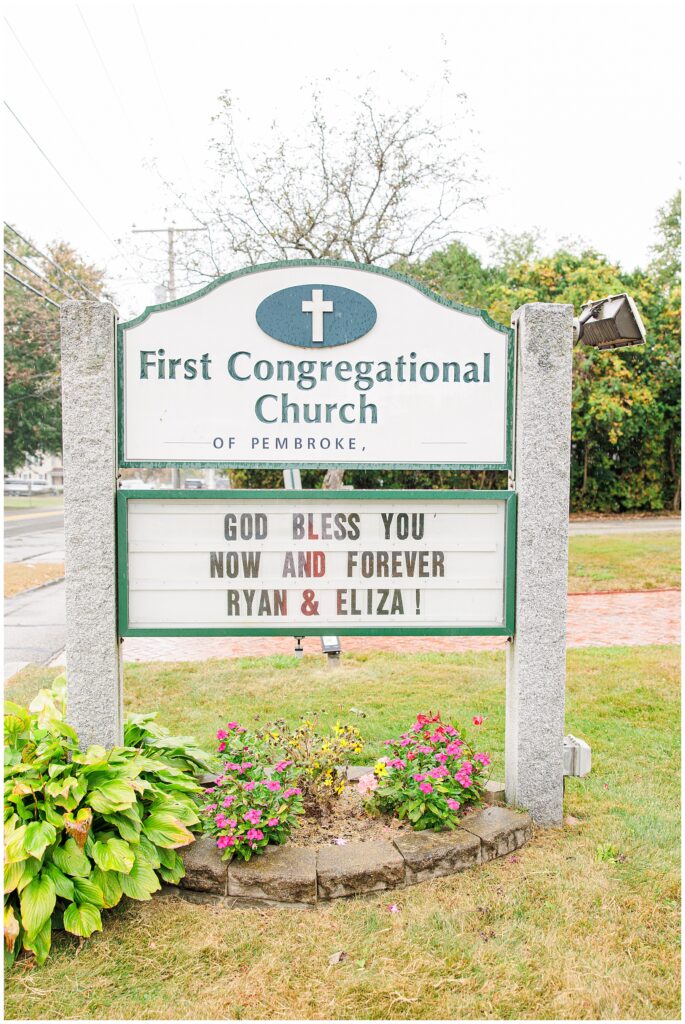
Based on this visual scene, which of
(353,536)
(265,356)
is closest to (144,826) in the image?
(353,536)

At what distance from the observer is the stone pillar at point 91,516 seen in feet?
12.5

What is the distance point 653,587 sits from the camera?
42.1 ft

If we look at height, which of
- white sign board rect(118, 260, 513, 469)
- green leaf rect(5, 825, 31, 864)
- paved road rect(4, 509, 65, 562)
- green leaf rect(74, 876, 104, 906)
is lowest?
paved road rect(4, 509, 65, 562)

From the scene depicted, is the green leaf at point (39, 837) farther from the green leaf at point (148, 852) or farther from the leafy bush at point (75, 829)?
the green leaf at point (148, 852)

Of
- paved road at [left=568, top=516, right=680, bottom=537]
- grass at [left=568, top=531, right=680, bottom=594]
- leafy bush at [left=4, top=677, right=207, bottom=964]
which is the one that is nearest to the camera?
leafy bush at [left=4, top=677, right=207, bottom=964]

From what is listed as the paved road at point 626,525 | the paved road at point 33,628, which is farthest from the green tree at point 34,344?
the paved road at point 626,525

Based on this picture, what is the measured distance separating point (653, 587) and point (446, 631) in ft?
32.8

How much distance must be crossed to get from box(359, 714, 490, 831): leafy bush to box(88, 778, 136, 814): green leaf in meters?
1.25

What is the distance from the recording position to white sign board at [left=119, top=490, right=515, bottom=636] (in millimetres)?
3955

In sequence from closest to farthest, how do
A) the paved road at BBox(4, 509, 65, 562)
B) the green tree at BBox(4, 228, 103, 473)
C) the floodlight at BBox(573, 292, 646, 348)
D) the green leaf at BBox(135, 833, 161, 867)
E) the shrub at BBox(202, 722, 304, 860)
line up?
the green leaf at BBox(135, 833, 161, 867) < the shrub at BBox(202, 722, 304, 860) < the floodlight at BBox(573, 292, 646, 348) < the paved road at BBox(4, 509, 65, 562) < the green tree at BBox(4, 228, 103, 473)

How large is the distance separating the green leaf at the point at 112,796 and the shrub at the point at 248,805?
0.42 metres

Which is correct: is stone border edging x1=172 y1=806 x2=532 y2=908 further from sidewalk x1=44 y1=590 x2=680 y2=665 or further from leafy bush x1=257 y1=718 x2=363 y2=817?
sidewalk x1=44 y1=590 x2=680 y2=665

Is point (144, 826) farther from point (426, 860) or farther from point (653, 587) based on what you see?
point (653, 587)

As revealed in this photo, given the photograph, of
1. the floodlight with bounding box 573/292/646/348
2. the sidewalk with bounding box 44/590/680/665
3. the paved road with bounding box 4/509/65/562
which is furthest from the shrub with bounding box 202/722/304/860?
the paved road with bounding box 4/509/65/562
